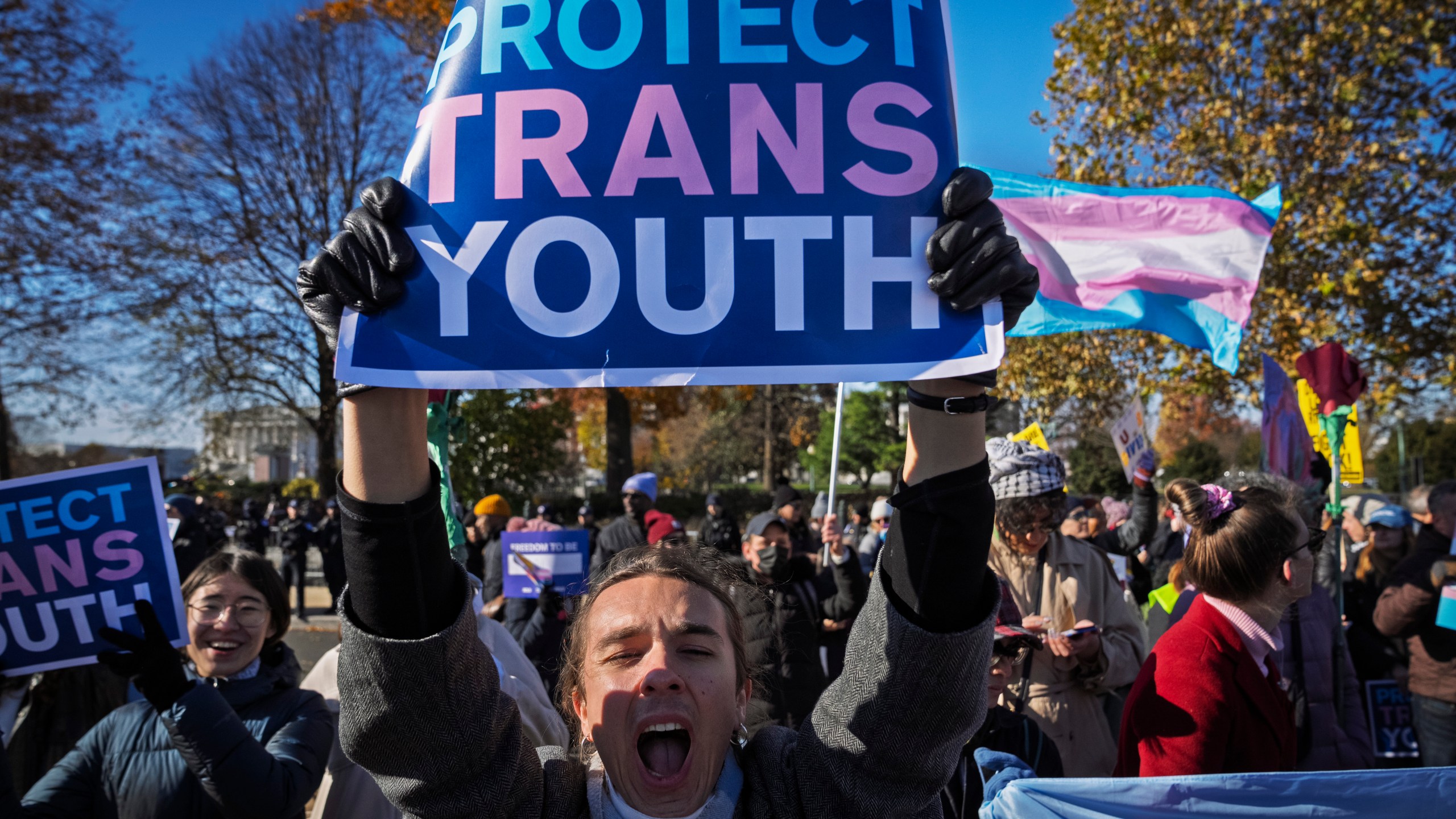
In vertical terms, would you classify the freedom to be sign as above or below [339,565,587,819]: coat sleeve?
above

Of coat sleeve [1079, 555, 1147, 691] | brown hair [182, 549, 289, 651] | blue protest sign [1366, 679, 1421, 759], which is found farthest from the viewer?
blue protest sign [1366, 679, 1421, 759]

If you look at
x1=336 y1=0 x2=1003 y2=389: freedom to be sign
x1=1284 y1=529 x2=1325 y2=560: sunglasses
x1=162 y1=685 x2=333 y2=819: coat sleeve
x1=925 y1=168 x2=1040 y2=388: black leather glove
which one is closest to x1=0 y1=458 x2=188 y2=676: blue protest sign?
x1=162 y1=685 x2=333 y2=819: coat sleeve

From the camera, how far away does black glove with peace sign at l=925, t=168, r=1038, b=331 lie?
1463 mm

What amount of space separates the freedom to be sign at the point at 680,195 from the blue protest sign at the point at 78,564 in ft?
6.44

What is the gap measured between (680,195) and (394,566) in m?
0.74

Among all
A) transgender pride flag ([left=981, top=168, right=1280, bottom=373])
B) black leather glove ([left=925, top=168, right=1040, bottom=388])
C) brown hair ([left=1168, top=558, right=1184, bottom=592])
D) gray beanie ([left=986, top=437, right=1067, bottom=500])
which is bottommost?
brown hair ([left=1168, top=558, right=1184, bottom=592])

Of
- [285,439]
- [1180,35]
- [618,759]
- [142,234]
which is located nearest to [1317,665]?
[618,759]

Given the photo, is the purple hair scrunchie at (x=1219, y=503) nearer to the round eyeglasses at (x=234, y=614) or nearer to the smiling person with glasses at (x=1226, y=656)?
the smiling person with glasses at (x=1226, y=656)

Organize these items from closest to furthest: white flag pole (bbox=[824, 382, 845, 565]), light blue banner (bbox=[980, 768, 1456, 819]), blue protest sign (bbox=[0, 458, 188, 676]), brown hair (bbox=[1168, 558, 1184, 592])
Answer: light blue banner (bbox=[980, 768, 1456, 819]), blue protest sign (bbox=[0, 458, 188, 676]), brown hair (bbox=[1168, 558, 1184, 592]), white flag pole (bbox=[824, 382, 845, 565])

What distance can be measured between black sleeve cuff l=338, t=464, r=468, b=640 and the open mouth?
0.38 m

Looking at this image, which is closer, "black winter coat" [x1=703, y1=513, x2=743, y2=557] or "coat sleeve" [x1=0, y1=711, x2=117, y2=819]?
"coat sleeve" [x1=0, y1=711, x2=117, y2=819]

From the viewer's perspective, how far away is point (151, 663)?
2.54 metres

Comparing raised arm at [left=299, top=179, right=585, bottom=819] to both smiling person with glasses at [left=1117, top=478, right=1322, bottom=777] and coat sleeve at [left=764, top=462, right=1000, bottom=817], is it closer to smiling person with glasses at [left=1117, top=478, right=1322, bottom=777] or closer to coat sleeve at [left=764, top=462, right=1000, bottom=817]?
coat sleeve at [left=764, top=462, right=1000, bottom=817]

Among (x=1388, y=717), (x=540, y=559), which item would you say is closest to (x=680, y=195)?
(x=540, y=559)
